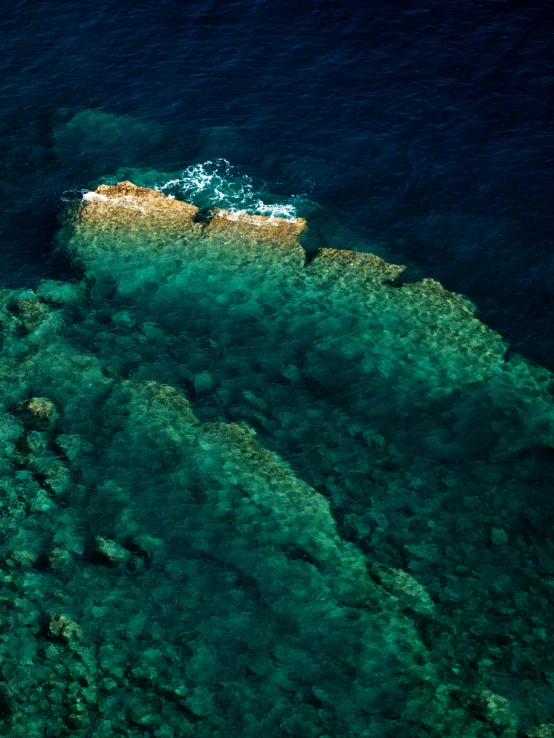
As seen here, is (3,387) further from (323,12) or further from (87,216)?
(323,12)

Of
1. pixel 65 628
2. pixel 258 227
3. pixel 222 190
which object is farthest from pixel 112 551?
pixel 222 190

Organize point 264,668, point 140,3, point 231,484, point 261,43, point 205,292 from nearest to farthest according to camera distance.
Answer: point 264,668
point 231,484
point 205,292
point 261,43
point 140,3

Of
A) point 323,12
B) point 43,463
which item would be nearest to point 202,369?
point 43,463

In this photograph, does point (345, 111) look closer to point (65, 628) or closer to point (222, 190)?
point (222, 190)

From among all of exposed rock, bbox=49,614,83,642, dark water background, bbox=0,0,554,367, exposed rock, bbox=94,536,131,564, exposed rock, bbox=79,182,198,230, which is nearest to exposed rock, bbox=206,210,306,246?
exposed rock, bbox=79,182,198,230

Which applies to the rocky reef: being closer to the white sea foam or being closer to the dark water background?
the white sea foam
